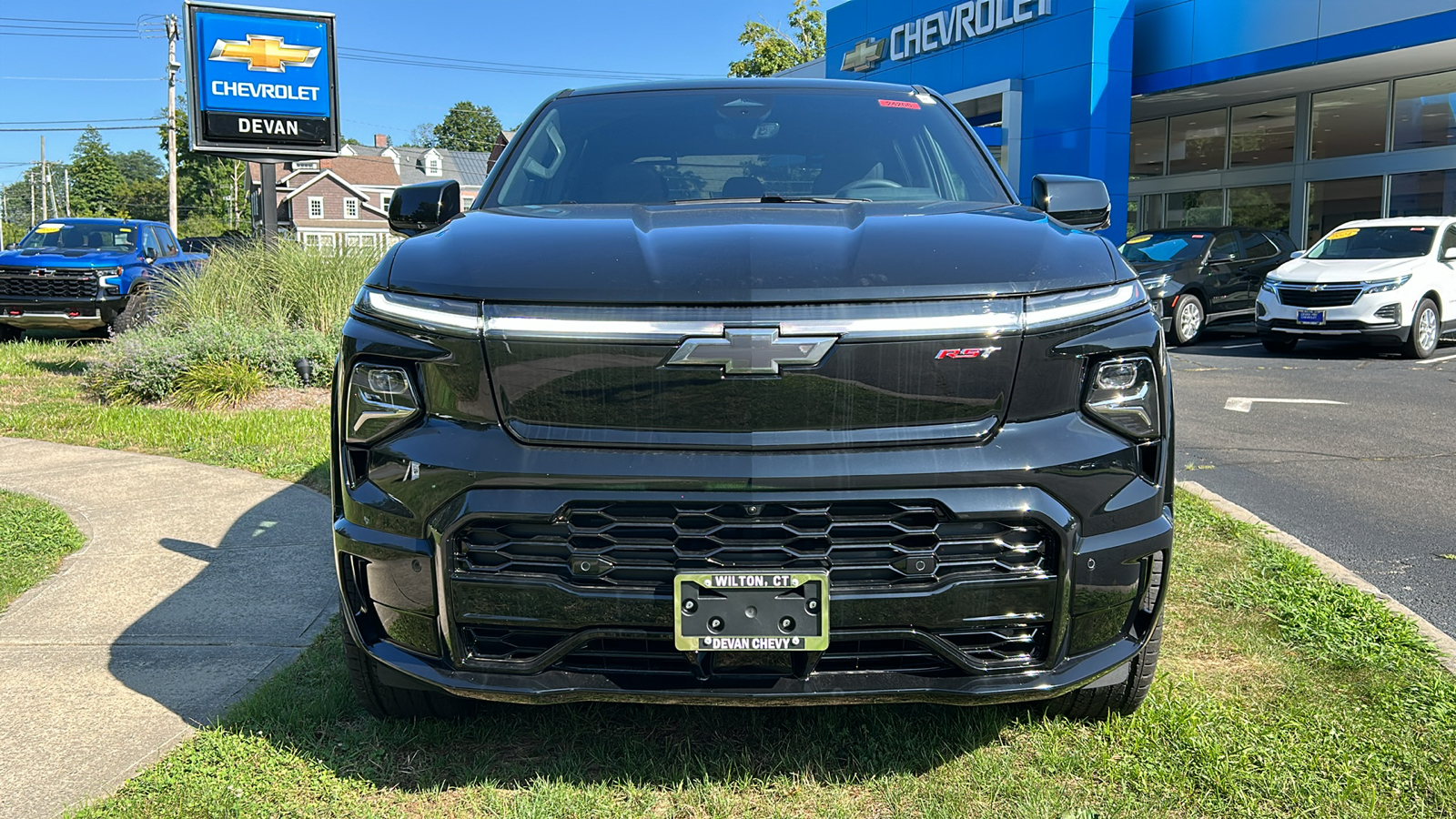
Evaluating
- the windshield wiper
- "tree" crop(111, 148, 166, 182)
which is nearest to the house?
the windshield wiper

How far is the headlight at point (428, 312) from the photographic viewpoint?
233cm

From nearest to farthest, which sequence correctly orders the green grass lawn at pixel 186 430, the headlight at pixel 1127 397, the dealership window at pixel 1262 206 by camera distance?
the headlight at pixel 1127 397 < the green grass lawn at pixel 186 430 < the dealership window at pixel 1262 206

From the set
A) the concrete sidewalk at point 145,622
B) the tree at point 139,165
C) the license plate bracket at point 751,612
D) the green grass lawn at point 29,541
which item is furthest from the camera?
the tree at point 139,165

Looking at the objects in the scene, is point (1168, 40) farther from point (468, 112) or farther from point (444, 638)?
point (468, 112)

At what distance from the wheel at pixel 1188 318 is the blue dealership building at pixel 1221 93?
16.0 feet

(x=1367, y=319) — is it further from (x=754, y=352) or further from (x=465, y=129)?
(x=465, y=129)

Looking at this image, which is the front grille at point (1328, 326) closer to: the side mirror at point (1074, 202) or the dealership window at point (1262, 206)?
the dealership window at point (1262, 206)

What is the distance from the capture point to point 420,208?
3.46 metres

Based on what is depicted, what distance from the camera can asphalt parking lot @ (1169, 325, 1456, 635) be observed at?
4.64 m

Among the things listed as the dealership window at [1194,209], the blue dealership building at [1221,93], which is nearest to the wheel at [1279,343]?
the blue dealership building at [1221,93]

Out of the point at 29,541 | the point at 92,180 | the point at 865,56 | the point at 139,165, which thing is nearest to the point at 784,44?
the point at 865,56

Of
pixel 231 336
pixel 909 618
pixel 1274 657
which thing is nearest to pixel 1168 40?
pixel 231 336

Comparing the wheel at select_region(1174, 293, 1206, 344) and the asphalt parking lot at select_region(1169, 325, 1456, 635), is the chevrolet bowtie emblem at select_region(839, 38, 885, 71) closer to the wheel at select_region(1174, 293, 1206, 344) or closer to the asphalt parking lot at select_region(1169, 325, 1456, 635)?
the wheel at select_region(1174, 293, 1206, 344)

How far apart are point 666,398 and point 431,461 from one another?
494 mm
